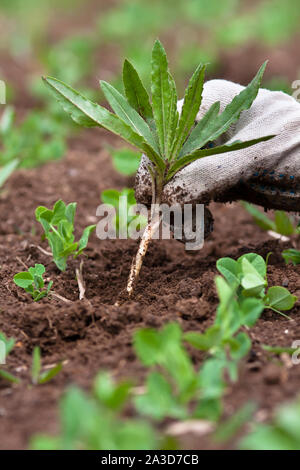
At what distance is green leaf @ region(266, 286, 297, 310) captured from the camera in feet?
6.37

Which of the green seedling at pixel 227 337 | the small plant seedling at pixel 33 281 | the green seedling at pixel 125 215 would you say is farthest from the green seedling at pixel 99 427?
the green seedling at pixel 125 215

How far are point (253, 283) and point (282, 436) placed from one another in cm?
71

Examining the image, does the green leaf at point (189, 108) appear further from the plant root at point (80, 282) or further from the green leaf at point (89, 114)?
the plant root at point (80, 282)

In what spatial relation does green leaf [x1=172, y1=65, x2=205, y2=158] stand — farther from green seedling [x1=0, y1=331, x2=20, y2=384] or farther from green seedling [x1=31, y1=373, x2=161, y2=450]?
green seedling [x1=31, y1=373, x2=161, y2=450]

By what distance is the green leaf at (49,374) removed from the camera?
63.5 inches

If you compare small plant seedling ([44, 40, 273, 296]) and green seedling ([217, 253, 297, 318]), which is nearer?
green seedling ([217, 253, 297, 318])

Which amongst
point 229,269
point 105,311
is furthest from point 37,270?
point 229,269

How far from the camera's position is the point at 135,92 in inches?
84.8

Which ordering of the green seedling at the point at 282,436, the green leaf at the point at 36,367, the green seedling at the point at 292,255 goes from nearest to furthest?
the green seedling at the point at 282,436 < the green leaf at the point at 36,367 < the green seedling at the point at 292,255

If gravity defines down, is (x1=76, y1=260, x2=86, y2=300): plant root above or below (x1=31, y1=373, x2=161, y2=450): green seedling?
above

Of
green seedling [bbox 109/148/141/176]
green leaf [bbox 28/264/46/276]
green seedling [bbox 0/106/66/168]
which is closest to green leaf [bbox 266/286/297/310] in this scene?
green leaf [bbox 28/264/46/276]

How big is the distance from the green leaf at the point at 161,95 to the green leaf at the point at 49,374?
2.73ft

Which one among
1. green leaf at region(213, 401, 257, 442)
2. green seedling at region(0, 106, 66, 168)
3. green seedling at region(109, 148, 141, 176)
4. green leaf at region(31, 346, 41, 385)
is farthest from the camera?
green seedling at region(0, 106, 66, 168)

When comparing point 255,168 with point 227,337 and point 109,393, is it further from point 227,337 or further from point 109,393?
point 109,393
